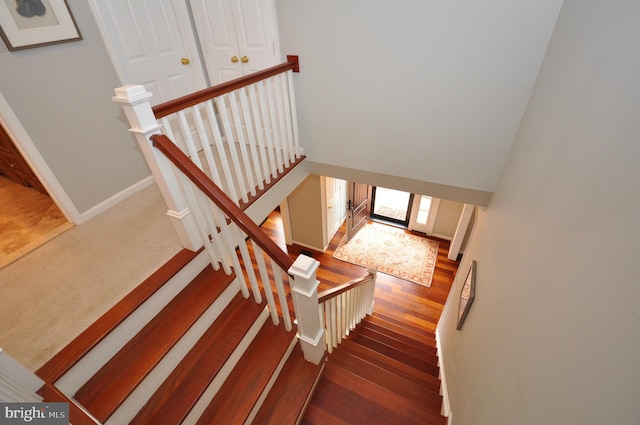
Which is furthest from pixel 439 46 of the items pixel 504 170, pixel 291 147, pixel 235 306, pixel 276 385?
pixel 276 385

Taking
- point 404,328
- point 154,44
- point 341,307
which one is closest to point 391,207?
point 404,328

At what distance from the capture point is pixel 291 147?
278 cm

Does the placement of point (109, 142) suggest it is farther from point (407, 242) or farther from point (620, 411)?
point (407, 242)

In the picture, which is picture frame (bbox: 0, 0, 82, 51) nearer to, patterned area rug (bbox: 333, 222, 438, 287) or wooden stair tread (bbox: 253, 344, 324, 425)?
wooden stair tread (bbox: 253, 344, 324, 425)

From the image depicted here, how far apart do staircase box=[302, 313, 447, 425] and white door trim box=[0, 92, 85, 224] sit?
7.65ft

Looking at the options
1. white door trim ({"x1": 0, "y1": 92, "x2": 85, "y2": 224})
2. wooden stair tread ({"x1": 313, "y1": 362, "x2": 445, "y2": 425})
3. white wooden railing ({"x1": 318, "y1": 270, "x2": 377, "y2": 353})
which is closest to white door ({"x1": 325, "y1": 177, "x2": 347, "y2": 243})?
white wooden railing ({"x1": 318, "y1": 270, "x2": 377, "y2": 353})

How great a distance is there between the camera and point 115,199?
7.95ft

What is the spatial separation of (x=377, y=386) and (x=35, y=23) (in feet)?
11.3

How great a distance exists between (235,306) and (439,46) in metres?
2.38

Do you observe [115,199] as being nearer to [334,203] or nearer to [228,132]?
[228,132]

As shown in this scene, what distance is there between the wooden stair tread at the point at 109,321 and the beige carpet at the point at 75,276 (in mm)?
56

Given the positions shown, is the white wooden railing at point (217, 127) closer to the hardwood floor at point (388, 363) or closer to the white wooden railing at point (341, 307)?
the white wooden railing at point (341, 307)

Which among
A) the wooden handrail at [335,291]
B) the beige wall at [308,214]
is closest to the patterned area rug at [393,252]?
the beige wall at [308,214]

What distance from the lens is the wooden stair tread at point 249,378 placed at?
61.1 inches
